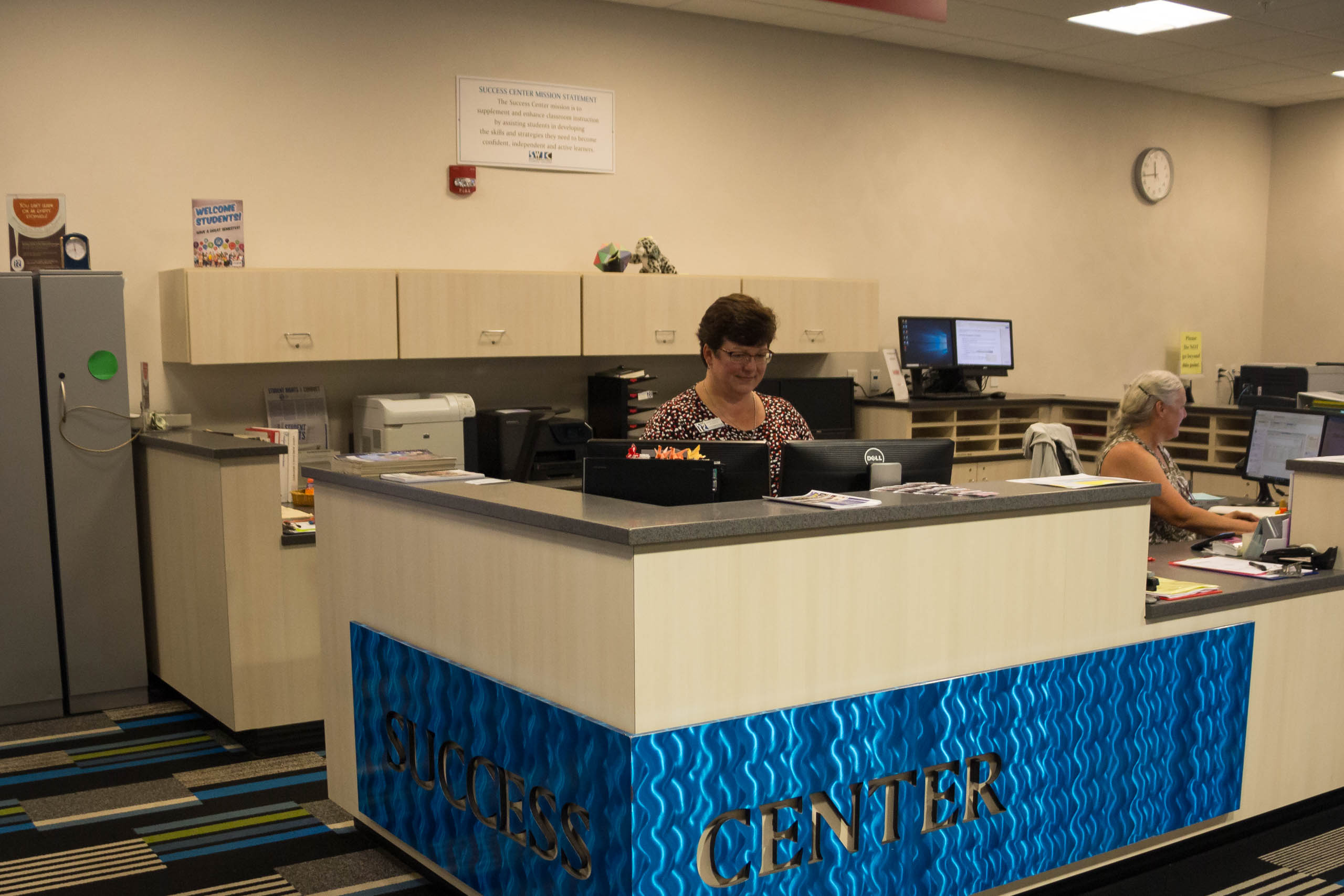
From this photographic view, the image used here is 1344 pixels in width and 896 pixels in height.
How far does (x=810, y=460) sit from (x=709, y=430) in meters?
0.73

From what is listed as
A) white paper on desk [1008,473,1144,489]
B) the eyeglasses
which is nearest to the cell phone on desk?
white paper on desk [1008,473,1144,489]

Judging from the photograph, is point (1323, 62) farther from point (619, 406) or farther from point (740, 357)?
point (740, 357)

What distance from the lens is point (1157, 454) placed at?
4.00 metres

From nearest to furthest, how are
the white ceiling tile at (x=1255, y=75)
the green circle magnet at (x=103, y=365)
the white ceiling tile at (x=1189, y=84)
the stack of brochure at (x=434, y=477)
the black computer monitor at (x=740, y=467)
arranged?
the black computer monitor at (x=740, y=467), the stack of brochure at (x=434, y=477), the green circle magnet at (x=103, y=365), the white ceiling tile at (x=1255, y=75), the white ceiling tile at (x=1189, y=84)

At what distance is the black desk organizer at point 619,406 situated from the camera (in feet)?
17.2

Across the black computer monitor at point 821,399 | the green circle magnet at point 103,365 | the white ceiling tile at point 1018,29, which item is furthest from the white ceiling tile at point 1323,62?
the green circle magnet at point 103,365

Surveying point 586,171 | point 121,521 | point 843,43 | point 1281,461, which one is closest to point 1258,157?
point 843,43

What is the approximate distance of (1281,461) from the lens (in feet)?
15.2

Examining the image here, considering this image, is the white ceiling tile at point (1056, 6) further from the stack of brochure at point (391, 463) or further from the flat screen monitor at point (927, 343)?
the stack of brochure at point (391, 463)

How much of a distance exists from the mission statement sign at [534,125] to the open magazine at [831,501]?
10.8 feet

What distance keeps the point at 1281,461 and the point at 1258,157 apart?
15.0 feet

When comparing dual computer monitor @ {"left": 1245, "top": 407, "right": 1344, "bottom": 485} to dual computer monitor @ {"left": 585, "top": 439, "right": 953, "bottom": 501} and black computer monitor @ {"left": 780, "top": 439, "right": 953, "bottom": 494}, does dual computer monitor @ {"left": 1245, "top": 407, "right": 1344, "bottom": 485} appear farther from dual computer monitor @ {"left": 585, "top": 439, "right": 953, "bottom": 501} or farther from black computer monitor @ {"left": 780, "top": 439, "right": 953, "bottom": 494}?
black computer monitor @ {"left": 780, "top": 439, "right": 953, "bottom": 494}

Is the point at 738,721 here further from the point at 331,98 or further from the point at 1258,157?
the point at 1258,157

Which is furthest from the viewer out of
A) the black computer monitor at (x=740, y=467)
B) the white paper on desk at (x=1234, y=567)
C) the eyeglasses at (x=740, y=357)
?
the eyeglasses at (x=740, y=357)
